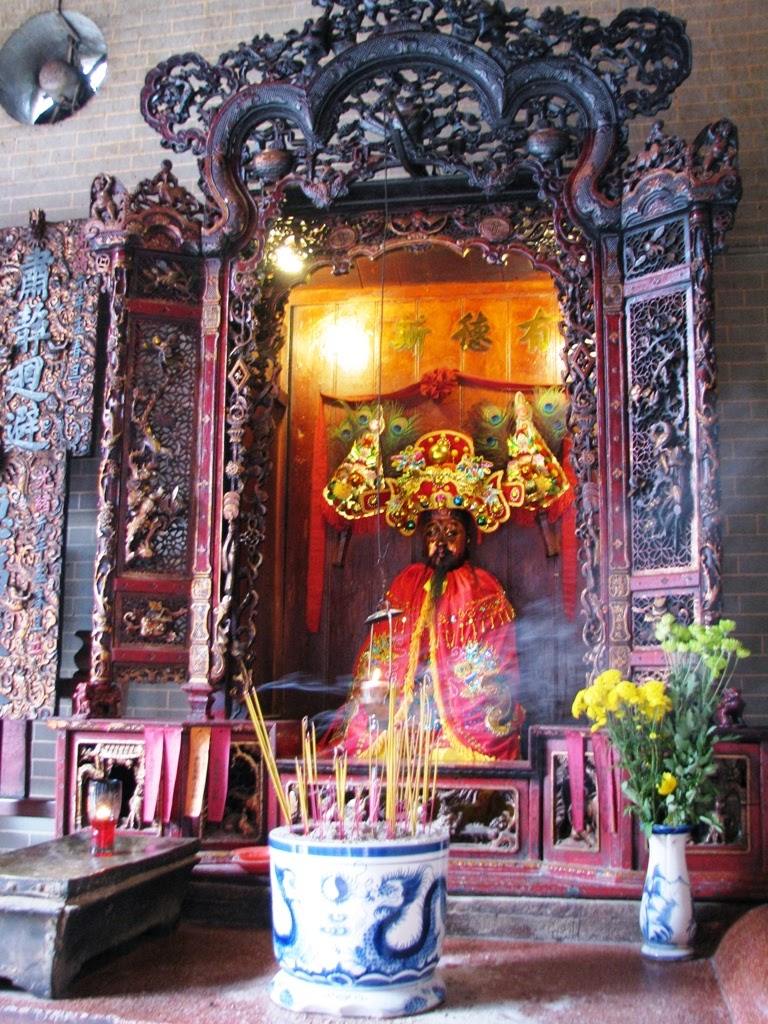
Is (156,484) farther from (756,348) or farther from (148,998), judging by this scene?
(756,348)

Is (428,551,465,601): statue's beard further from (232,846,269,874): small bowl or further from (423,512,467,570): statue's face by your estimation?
(232,846,269,874): small bowl

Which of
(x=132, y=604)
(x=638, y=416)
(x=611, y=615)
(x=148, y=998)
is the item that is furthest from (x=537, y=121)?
(x=148, y=998)

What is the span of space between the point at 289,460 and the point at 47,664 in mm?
1651

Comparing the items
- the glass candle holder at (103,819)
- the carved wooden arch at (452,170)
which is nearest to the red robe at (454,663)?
the carved wooden arch at (452,170)

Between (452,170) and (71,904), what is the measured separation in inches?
137

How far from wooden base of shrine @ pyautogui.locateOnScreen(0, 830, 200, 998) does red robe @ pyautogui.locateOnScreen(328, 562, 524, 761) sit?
1.46 m

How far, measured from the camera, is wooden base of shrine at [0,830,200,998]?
3039 millimetres

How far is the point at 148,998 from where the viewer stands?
304cm

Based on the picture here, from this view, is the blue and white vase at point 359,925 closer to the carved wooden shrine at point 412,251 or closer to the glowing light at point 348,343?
the carved wooden shrine at point 412,251

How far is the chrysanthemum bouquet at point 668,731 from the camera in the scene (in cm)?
355

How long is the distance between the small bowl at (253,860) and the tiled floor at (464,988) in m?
0.30

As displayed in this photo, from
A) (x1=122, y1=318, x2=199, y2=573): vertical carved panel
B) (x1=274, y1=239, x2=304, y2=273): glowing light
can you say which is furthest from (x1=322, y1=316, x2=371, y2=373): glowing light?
(x1=122, y1=318, x2=199, y2=573): vertical carved panel

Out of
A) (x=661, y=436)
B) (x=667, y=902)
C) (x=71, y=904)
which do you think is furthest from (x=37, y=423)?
(x=667, y=902)

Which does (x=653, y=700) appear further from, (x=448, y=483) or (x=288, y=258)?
(x=288, y=258)
